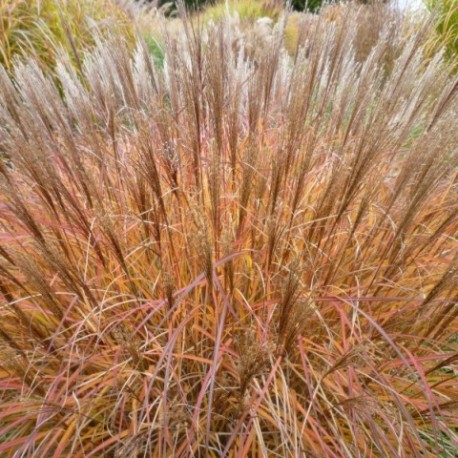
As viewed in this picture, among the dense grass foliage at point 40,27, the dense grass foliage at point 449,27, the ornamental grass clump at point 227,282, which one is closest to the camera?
the ornamental grass clump at point 227,282

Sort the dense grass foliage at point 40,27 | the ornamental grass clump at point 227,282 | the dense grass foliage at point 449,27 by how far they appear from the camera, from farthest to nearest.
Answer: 1. the dense grass foliage at point 449,27
2. the dense grass foliage at point 40,27
3. the ornamental grass clump at point 227,282

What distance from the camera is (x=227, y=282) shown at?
5.00 feet

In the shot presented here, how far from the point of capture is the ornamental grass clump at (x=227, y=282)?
49.2 inches

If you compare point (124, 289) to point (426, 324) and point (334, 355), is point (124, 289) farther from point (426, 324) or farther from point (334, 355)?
point (426, 324)

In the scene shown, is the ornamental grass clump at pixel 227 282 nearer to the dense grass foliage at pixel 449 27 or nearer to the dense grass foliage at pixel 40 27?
the dense grass foliage at pixel 40 27

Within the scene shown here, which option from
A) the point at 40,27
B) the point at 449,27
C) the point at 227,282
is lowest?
the point at 449,27

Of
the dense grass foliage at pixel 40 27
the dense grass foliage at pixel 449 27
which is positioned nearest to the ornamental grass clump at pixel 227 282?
A: the dense grass foliage at pixel 40 27

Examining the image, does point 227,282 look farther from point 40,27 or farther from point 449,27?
point 449,27

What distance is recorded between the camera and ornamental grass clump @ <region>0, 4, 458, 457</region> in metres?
1.25

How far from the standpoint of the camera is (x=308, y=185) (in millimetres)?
1978

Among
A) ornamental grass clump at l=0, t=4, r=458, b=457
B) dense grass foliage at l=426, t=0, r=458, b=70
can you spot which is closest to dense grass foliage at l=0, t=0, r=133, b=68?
ornamental grass clump at l=0, t=4, r=458, b=457

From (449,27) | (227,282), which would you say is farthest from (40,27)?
(449,27)

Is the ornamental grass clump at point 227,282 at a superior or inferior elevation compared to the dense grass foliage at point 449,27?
superior

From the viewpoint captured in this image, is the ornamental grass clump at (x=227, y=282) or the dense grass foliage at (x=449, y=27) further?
the dense grass foliage at (x=449, y=27)
